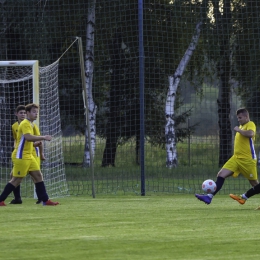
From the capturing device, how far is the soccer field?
291 inches

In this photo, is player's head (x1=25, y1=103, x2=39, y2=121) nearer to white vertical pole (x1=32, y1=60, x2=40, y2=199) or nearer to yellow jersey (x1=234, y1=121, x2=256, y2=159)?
white vertical pole (x1=32, y1=60, x2=40, y2=199)

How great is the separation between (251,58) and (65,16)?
533 cm

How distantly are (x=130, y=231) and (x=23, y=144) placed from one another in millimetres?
4767

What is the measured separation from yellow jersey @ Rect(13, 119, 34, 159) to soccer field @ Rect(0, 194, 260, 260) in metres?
0.84

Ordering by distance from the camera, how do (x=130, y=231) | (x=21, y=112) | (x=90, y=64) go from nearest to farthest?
(x=130, y=231)
(x=21, y=112)
(x=90, y=64)

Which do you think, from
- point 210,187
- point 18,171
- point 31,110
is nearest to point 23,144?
point 18,171

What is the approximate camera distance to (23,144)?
527 inches

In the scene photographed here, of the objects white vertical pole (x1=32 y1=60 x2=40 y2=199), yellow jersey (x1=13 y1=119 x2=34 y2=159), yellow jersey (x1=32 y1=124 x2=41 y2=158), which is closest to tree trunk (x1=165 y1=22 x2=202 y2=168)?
white vertical pole (x1=32 y1=60 x2=40 y2=199)

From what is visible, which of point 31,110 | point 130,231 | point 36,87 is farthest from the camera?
point 36,87

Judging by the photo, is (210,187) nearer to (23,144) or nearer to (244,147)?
(244,147)

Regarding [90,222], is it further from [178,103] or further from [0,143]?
[178,103]

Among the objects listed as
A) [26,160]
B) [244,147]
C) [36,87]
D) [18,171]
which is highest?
[36,87]

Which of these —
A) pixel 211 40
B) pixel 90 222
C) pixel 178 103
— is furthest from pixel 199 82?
pixel 90 222

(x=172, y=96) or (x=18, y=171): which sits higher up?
(x=172, y=96)
